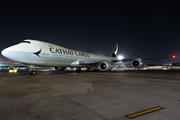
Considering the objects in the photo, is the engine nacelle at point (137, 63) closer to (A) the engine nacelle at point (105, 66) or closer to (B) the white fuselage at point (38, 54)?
(A) the engine nacelle at point (105, 66)

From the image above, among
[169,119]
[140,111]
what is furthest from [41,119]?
[169,119]

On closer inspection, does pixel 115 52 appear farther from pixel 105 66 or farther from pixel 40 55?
pixel 40 55

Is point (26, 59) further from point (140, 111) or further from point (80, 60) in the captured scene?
point (140, 111)

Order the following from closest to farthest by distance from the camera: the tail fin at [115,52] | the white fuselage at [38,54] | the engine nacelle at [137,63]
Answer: the white fuselage at [38,54]
the engine nacelle at [137,63]
the tail fin at [115,52]

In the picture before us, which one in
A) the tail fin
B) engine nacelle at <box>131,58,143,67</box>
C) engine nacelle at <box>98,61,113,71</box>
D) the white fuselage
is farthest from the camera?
the tail fin

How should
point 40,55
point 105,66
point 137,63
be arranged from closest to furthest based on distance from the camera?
point 40,55 < point 105,66 < point 137,63

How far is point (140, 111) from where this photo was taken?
10.9 ft

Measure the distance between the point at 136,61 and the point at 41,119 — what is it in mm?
21468

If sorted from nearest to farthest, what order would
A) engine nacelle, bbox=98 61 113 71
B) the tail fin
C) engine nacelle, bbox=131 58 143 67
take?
engine nacelle, bbox=98 61 113 71 < engine nacelle, bbox=131 58 143 67 < the tail fin

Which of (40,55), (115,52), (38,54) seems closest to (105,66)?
(40,55)

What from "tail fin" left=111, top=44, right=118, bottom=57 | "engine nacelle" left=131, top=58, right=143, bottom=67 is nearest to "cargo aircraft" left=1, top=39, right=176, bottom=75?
"engine nacelle" left=131, top=58, right=143, bottom=67

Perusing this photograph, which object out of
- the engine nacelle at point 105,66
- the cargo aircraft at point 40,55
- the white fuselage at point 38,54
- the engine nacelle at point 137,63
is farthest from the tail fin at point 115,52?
the white fuselage at point 38,54

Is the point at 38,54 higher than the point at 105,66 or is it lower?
higher

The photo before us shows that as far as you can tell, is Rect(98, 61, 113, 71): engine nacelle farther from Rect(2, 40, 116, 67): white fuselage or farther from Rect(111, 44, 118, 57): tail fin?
Rect(111, 44, 118, 57): tail fin
